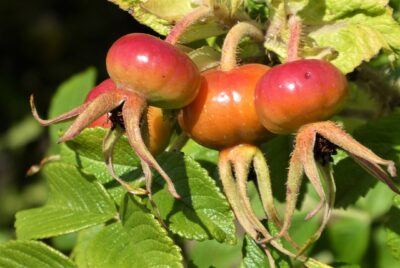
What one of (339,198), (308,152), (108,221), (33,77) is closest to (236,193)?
(308,152)

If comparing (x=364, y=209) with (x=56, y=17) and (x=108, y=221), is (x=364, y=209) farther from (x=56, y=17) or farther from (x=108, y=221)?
(x=56, y=17)

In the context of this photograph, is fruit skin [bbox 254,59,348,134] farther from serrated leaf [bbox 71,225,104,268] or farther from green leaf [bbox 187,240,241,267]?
green leaf [bbox 187,240,241,267]

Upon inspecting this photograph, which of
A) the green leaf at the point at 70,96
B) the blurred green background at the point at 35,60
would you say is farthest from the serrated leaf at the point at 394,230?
the blurred green background at the point at 35,60

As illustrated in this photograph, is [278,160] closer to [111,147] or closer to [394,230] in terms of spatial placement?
[394,230]

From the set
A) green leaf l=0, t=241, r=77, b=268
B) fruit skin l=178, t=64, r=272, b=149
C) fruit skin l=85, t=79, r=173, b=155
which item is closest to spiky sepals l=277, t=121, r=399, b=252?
fruit skin l=178, t=64, r=272, b=149

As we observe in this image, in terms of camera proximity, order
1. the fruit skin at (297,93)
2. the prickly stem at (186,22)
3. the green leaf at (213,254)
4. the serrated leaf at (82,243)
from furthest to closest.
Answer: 1. the green leaf at (213,254)
2. the serrated leaf at (82,243)
3. the prickly stem at (186,22)
4. the fruit skin at (297,93)

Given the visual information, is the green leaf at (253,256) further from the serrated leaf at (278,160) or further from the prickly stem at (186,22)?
the prickly stem at (186,22)

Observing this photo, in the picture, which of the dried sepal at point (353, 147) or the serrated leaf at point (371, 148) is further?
the serrated leaf at point (371, 148)
